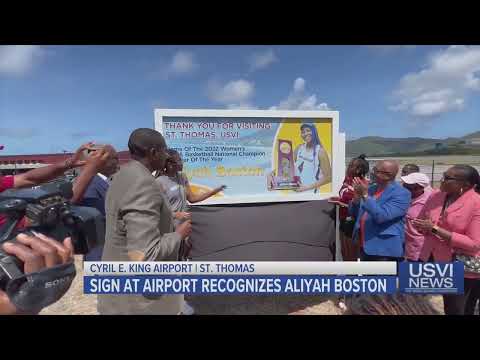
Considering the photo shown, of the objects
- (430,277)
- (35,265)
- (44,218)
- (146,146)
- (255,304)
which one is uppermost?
(146,146)

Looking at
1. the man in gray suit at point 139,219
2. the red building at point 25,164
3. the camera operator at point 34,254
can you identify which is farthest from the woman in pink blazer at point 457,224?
the camera operator at point 34,254

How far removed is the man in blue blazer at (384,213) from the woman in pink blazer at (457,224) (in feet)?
0.83

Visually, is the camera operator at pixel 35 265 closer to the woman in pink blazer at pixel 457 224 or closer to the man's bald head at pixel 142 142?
the man's bald head at pixel 142 142

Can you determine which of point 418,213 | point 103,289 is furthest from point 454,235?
point 103,289

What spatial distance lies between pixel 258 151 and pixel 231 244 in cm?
103

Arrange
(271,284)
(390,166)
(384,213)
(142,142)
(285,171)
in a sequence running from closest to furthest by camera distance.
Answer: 1. (142,142)
2. (271,284)
3. (384,213)
4. (390,166)
5. (285,171)

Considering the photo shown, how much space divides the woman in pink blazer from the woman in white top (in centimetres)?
107

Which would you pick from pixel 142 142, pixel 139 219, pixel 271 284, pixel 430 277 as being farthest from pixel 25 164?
pixel 430 277

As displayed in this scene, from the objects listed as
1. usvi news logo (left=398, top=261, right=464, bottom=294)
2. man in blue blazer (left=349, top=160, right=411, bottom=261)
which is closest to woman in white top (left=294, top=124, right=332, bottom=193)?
man in blue blazer (left=349, top=160, right=411, bottom=261)

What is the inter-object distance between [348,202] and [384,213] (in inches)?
25.8

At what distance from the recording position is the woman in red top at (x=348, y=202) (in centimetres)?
300

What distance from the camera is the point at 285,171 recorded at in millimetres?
2934

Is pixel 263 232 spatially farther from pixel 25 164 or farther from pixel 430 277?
pixel 25 164

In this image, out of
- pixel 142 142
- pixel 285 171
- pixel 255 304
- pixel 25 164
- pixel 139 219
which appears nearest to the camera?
pixel 139 219
